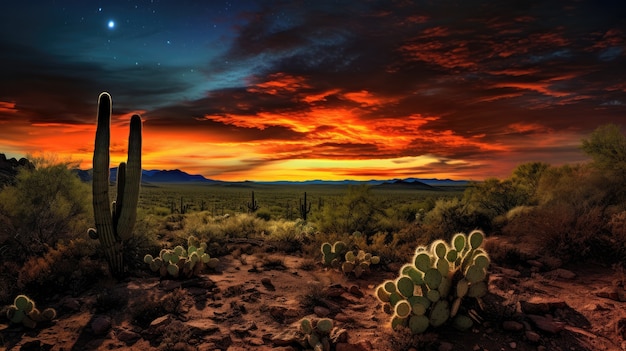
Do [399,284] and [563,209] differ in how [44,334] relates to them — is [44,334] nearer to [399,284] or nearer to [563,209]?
[399,284]

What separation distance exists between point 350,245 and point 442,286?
549 cm

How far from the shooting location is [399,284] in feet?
19.9

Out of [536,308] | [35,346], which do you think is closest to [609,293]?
[536,308]

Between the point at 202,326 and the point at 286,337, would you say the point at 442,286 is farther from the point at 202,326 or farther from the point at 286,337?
the point at 202,326

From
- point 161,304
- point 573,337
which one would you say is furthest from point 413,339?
point 161,304

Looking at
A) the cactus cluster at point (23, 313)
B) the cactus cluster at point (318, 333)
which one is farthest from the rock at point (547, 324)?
the cactus cluster at point (23, 313)

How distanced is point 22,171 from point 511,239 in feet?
46.5

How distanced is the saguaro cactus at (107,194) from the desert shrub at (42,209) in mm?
2660

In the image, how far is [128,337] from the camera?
21.0 feet

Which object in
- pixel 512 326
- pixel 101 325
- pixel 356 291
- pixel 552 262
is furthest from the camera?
pixel 552 262

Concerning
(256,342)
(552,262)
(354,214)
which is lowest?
(256,342)

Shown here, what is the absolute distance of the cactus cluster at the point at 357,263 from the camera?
9.37m

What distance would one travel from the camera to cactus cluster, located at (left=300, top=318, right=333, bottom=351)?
18.8ft

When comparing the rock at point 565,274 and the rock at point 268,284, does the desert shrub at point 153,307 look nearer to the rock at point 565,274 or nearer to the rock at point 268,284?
the rock at point 268,284
